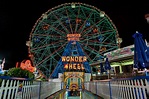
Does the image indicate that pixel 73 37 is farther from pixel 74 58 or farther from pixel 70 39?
pixel 74 58

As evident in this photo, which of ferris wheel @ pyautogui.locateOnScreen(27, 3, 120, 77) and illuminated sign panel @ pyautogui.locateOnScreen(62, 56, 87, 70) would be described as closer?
ferris wheel @ pyautogui.locateOnScreen(27, 3, 120, 77)

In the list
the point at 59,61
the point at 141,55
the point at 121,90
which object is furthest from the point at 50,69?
the point at 121,90

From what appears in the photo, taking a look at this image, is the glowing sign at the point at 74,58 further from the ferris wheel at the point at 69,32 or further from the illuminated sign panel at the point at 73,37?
the illuminated sign panel at the point at 73,37

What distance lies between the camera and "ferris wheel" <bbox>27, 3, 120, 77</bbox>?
16188 mm

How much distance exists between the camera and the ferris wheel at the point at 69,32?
16.2m

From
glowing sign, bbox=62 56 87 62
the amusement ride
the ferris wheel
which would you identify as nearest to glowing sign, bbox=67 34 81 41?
the amusement ride

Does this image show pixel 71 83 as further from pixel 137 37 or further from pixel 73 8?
pixel 137 37

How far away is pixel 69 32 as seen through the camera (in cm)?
1739

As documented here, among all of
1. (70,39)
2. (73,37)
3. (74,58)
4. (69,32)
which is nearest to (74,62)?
(74,58)

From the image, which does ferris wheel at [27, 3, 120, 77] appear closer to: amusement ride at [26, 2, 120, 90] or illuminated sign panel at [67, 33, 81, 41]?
amusement ride at [26, 2, 120, 90]

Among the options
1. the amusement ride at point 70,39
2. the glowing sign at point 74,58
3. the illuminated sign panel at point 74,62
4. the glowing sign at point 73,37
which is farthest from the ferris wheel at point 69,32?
the illuminated sign panel at point 74,62

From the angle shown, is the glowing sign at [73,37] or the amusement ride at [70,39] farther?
the glowing sign at [73,37]

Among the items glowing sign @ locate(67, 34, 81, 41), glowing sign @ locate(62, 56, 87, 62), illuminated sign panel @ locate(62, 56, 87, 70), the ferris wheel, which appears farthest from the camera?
illuminated sign panel @ locate(62, 56, 87, 70)

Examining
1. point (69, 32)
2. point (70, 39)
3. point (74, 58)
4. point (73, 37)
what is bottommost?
point (74, 58)
